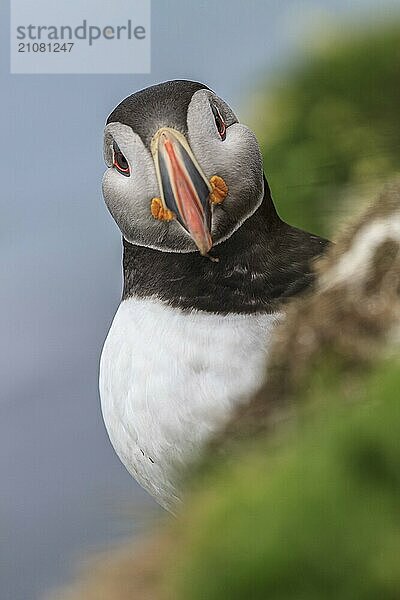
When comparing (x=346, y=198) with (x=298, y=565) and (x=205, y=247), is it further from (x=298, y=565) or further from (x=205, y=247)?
(x=298, y=565)

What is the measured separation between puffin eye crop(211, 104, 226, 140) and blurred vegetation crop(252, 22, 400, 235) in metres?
0.17

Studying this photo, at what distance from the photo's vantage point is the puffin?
0.50m

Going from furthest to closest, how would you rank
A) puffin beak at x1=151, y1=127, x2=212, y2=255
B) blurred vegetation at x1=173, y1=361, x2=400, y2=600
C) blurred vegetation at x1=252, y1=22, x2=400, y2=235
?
blurred vegetation at x1=252, y1=22, x2=400, y2=235
puffin beak at x1=151, y1=127, x2=212, y2=255
blurred vegetation at x1=173, y1=361, x2=400, y2=600

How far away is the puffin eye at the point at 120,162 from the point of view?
0.53 meters

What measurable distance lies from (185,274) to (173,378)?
68 millimetres

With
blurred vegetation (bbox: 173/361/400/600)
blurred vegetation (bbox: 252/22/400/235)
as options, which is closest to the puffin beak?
blurred vegetation (bbox: 252/22/400/235)

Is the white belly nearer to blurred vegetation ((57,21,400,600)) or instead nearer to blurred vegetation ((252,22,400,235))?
blurred vegetation ((252,22,400,235))

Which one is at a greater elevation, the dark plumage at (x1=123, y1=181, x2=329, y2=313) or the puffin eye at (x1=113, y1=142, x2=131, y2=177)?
the puffin eye at (x1=113, y1=142, x2=131, y2=177)

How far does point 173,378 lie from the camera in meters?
0.52

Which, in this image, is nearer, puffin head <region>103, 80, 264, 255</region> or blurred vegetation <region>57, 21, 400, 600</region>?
blurred vegetation <region>57, 21, 400, 600</region>

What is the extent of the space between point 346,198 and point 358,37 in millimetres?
160

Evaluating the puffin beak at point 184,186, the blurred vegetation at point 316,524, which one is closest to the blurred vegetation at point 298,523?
the blurred vegetation at point 316,524

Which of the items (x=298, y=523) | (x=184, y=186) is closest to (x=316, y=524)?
(x=298, y=523)

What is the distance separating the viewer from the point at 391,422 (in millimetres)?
142
